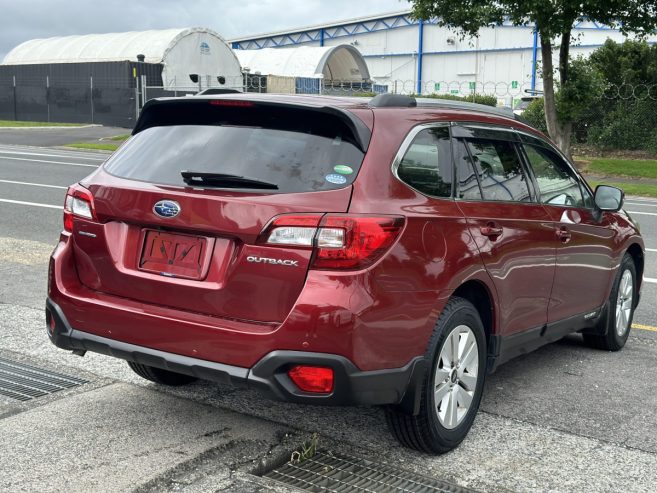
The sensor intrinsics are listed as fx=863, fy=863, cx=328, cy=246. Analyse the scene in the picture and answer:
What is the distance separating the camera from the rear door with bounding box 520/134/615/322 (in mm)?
5219

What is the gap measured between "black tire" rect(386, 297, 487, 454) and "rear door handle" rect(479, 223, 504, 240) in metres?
0.39

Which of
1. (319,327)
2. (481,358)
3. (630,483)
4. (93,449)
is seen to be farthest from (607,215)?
(93,449)

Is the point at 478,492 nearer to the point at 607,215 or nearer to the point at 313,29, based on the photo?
the point at 607,215

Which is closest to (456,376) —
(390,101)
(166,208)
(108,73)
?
(390,101)

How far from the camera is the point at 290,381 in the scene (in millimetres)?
3625

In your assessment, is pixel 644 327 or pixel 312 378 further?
pixel 644 327

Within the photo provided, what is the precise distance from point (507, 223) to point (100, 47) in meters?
44.2

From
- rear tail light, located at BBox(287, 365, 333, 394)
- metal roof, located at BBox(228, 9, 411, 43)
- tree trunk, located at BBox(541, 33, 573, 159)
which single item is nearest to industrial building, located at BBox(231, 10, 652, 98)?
metal roof, located at BBox(228, 9, 411, 43)

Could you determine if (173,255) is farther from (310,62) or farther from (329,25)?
(329,25)

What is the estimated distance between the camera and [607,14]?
819 inches

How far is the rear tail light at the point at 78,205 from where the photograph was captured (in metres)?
4.18

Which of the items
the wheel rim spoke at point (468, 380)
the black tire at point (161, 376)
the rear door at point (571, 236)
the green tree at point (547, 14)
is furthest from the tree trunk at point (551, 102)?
the wheel rim spoke at point (468, 380)

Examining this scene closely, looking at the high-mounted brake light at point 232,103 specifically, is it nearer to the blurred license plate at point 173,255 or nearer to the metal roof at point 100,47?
the blurred license plate at point 173,255

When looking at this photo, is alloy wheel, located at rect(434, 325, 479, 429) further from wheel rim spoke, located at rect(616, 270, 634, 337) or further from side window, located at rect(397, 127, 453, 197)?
wheel rim spoke, located at rect(616, 270, 634, 337)
